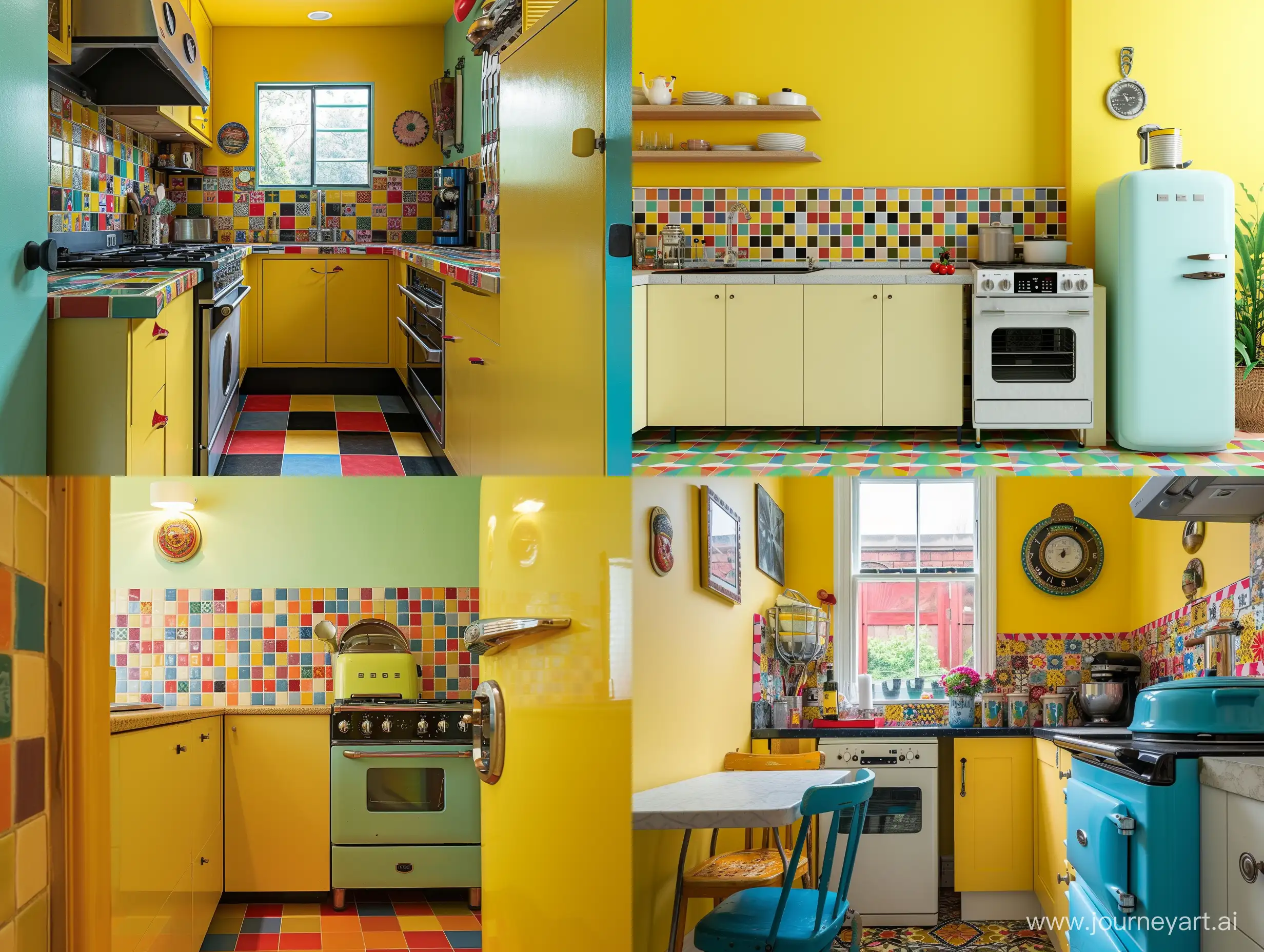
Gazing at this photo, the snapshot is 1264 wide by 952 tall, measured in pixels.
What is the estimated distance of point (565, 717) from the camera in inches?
39.9

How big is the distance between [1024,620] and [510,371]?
115cm

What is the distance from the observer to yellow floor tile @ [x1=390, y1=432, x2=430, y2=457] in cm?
414

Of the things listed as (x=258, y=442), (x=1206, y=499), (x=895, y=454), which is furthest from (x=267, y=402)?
(x=1206, y=499)

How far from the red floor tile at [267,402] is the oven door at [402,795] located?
3883 millimetres

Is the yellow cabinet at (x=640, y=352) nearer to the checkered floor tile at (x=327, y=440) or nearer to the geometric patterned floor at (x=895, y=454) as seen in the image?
the geometric patterned floor at (x=895, y=454)

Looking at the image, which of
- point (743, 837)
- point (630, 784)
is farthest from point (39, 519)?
point (743, 837)

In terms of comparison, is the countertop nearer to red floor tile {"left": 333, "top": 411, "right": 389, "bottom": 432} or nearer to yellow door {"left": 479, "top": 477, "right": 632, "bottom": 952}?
yellow door {"left": 479, "top": 477, "right": 632, "bottom": 952}

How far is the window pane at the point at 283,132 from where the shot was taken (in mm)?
7586

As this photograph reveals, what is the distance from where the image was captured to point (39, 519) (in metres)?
0.85

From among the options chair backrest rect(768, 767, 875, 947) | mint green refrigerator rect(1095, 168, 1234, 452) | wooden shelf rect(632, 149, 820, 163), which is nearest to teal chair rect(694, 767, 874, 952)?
chair backrest rect(768, 767, 875, 947)

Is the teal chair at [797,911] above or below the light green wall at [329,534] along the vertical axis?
below

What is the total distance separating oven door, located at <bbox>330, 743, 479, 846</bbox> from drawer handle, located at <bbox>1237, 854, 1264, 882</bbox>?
29.3 inches

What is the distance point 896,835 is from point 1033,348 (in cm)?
308

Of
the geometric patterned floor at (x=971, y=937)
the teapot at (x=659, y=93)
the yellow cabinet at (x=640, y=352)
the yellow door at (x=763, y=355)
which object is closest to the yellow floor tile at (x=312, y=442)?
the yellow cabinet at (x=640, y=352)
